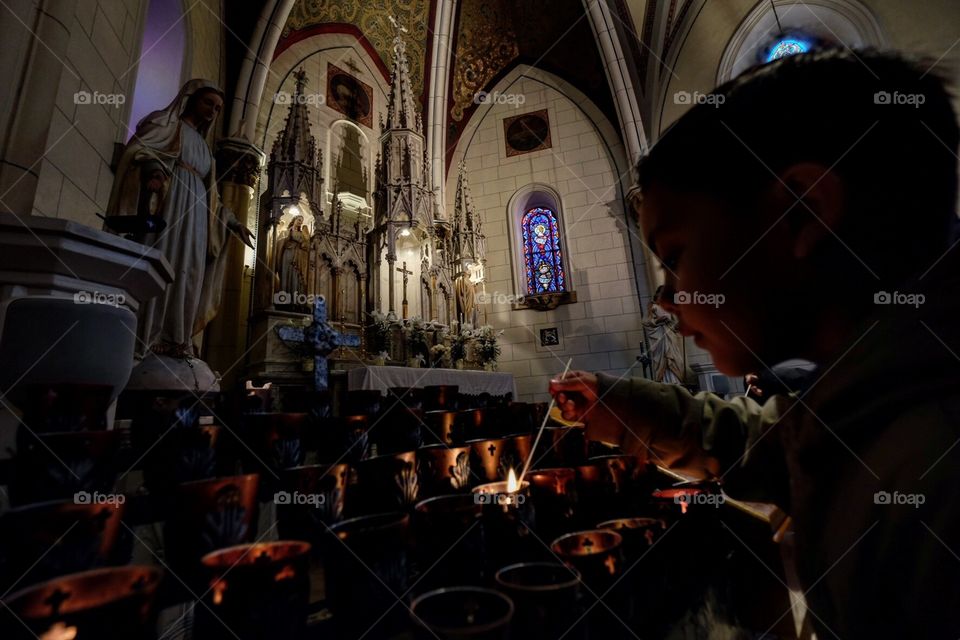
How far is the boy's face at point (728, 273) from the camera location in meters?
0.44

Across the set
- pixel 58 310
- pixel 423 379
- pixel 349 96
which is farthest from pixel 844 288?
pixel 349 96

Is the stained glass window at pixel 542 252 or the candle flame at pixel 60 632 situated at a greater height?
the stained glass window at pixel 542 252

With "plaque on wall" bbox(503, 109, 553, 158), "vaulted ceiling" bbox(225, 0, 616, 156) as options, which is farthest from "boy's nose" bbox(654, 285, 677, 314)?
"plaque on wall" bbox(503, 109, 553, 158)

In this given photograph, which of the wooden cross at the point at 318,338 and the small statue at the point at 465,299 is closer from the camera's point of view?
the wooden cross at the point at 318,338

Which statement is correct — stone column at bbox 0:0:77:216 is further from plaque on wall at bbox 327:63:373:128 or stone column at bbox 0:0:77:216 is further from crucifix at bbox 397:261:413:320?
plaque on wall at bbox 327:63:373:128

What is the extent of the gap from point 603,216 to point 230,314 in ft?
18.4

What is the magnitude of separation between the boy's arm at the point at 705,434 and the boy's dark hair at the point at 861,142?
0.31 meters

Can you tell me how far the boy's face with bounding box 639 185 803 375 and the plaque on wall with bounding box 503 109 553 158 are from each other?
24.9 feet

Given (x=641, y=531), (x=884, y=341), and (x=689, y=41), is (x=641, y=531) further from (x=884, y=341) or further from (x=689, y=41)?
(x=689, y=41)

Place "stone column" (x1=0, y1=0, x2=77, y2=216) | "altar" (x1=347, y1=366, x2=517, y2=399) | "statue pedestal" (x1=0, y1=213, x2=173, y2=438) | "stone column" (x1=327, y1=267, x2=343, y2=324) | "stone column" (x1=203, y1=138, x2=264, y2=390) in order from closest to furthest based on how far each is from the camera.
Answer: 1. "statue pedestal" (x1=0, y1=213, x2=173, y2=438)
2. "stone column" (x1=0, y1=0, x2=77, y2=216)
3. "altar" (x1=347, y1=366, x2=517, y2=399)
4. "stone column" (x1=203, y1=138, x2=264, y2=390)
5. "stone column" (x1=327, y1=267, x2=343, y2=324)

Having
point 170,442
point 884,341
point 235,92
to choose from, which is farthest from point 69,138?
point 235,92

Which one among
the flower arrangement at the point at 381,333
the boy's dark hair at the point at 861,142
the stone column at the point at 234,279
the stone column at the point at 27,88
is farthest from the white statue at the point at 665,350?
the stone column at the point at 27,88

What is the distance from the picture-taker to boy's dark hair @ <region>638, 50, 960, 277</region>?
Result: 0.39 metres

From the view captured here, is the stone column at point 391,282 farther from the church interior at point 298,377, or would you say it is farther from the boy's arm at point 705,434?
the boy's arm at point 705,434
